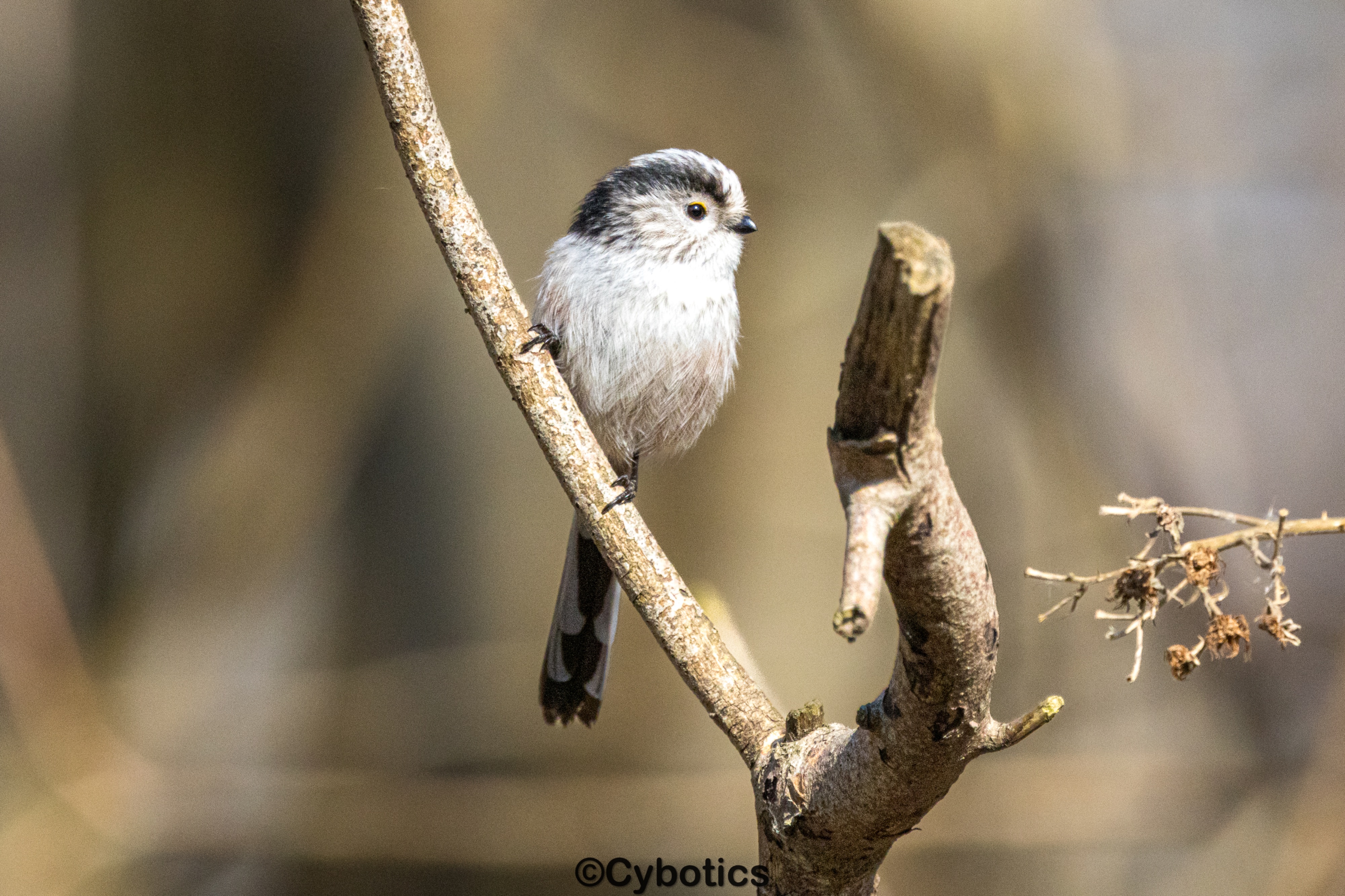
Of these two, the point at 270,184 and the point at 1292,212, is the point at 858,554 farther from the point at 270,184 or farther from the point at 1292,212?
the point at 1292,212

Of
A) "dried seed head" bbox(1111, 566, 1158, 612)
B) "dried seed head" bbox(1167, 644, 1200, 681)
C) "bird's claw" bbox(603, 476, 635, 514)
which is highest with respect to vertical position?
"bird's claw" bbox(603, 476, 635, 514)

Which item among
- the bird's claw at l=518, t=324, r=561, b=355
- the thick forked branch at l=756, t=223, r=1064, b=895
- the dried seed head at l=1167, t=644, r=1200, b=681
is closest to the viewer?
the thick forked branch at l=756, t=223, r=1064, b=895

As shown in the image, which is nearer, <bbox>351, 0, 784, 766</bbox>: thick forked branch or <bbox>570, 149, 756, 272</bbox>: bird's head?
<bbox>351, 0, 784, 766</bbox>: thick forked branch

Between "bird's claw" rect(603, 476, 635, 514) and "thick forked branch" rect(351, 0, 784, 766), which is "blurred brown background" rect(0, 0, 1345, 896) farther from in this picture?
"thick forked branch" rect(351, 0, 784, 766)

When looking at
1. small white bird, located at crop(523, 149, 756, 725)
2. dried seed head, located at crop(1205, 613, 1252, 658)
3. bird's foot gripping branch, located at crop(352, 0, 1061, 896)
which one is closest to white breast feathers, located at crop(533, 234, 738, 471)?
small white bird, located at crop(523, 149, 756, 725)

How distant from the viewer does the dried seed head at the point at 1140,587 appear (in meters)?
1.36

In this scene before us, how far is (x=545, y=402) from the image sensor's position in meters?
1.85

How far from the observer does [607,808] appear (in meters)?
3.85

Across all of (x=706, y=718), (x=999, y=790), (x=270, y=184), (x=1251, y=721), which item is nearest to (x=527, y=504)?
(x=706, y=718)

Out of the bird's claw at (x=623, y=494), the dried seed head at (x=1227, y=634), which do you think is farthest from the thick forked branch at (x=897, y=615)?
the bird's claw at (x=623, y=494)

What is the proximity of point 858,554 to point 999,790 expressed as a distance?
10.8ft

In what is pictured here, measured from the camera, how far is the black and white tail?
2.48 meters

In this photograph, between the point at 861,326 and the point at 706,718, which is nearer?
the point at 861,326

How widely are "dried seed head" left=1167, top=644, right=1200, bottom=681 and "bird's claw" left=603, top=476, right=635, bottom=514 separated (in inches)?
36.3
